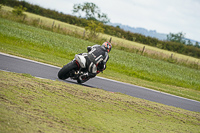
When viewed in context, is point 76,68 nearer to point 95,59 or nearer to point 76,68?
point 76,68

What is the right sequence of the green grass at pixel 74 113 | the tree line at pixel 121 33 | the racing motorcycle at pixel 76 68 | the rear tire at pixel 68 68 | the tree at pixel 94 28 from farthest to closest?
1. the tree line at pixel 121 33
2. the tree at pixel 94 28
3. the rear tire at pixel 68 68
4. the racing motorcycle at pixel 76 68
5. the green grass at pixel 74 113

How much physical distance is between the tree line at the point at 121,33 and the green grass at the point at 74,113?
5406 cm

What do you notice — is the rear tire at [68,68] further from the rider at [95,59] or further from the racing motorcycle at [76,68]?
the rider at [95,59]

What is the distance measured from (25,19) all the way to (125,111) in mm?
31269

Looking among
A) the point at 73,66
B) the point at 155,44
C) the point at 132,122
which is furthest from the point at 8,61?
the point at 155,44

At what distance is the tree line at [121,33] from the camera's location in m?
62.1

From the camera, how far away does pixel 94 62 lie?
8562mm

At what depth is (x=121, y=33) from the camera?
214ft

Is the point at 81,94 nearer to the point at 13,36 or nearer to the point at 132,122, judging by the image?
the point at 132,122

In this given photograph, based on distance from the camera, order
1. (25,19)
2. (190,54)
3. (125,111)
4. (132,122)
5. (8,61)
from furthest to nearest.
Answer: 1. (190,54)
2. (25,19)
3. (8,61)
4. (125,111)
5. (132,122)

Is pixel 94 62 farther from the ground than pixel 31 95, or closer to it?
farther from the ground

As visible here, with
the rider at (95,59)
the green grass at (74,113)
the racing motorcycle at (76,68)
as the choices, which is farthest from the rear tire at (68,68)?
the green grass at (74,113)

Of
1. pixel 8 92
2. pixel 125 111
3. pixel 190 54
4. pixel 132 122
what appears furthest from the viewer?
pixel 190 54

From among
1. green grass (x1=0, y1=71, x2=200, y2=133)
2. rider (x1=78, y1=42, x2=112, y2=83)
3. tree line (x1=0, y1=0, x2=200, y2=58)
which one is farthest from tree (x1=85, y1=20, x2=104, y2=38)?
green grass (x1=0, y1=71, x2=200, y2=133)
